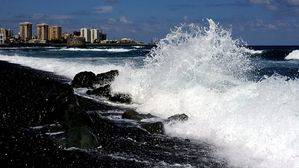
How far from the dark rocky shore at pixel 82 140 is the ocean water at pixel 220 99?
2.73 ft

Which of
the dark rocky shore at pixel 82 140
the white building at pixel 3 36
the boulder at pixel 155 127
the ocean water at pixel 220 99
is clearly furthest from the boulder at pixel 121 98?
the white building at pixel 3 36

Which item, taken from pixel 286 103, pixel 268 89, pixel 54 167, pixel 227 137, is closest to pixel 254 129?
pixel 227 137

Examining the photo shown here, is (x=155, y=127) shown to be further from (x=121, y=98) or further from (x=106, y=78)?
(x=106, y=78)

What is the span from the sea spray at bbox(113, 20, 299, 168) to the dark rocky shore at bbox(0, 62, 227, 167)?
840mm

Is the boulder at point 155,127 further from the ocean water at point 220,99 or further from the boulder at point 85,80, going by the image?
the boulder at point 85,80

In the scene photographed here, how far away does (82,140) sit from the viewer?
1156 centimetres

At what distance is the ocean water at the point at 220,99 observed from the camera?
1184 cm

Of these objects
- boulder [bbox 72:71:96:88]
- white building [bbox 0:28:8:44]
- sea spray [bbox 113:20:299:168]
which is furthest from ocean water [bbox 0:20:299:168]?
white building [bbox 0:28:8:44]

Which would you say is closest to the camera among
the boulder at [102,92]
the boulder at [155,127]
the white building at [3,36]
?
the boulder at [155,127]

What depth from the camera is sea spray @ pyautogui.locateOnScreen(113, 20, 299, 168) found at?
467 inches

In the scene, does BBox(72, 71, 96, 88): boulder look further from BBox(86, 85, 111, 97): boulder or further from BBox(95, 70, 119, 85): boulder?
BBox(86, 85, 111, 97): boulder

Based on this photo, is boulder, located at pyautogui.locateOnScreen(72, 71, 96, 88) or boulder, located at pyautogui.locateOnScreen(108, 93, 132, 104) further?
boulder, located at pyautogui.locateOnScreen(72, 71, 96, 88)

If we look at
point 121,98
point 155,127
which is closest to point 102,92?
point 121,98

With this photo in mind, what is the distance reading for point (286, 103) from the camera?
45.2 ft
